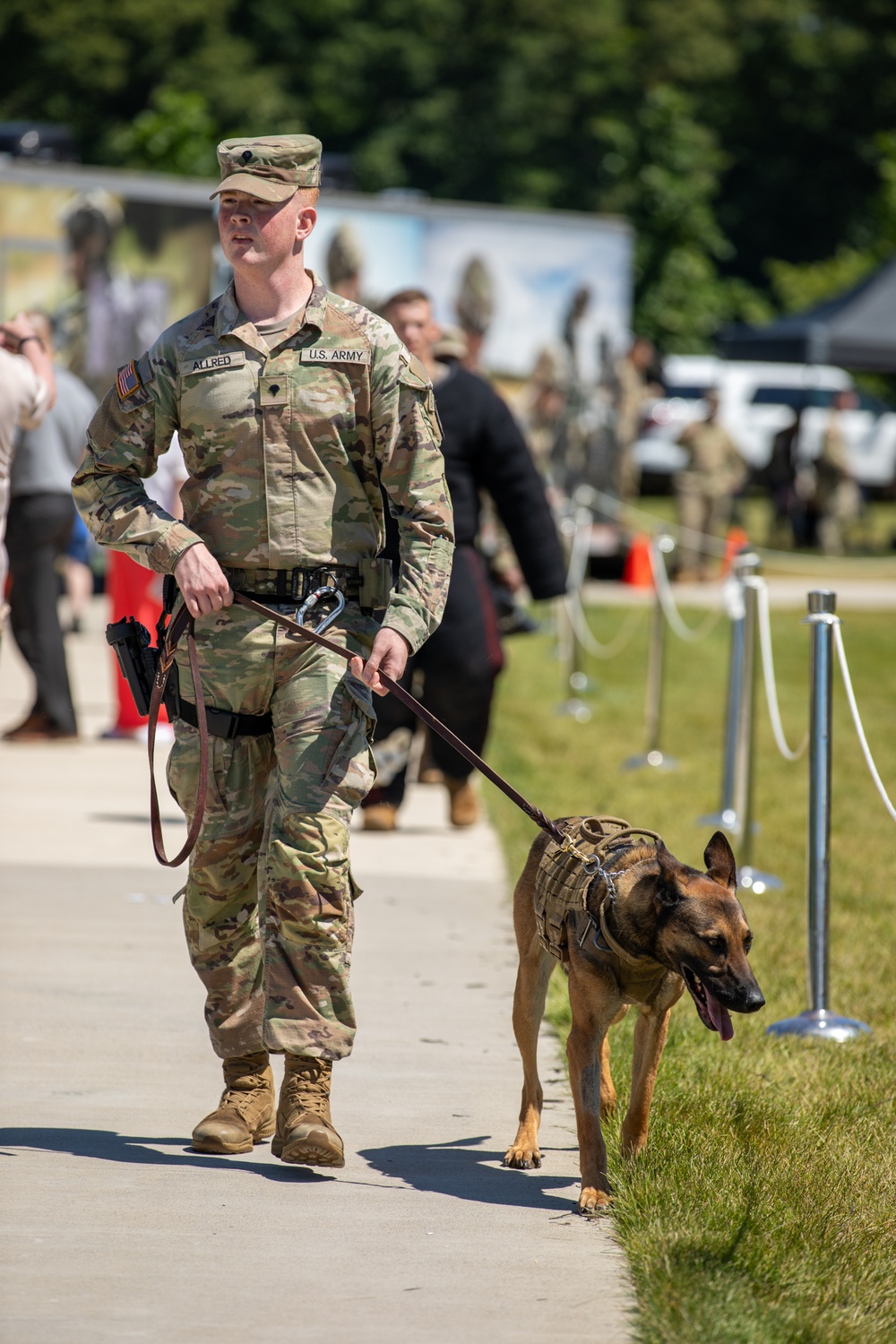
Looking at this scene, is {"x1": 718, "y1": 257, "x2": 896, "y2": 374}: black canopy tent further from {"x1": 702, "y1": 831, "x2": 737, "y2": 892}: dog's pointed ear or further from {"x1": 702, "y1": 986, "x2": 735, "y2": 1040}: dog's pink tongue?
{"x1": 702, "y1": 986, "x2": 735, "y2": 1040}: dog's pink tongue

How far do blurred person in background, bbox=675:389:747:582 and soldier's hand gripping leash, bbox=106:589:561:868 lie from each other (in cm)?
1790

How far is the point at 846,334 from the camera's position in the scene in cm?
2416

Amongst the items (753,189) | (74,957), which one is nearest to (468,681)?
(74,957)

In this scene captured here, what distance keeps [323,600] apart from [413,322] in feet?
10.3

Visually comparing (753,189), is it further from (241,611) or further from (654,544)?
(241,611)

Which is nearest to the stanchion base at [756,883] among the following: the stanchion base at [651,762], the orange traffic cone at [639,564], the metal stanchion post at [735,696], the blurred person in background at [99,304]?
the metal stanchion post at [735,696]

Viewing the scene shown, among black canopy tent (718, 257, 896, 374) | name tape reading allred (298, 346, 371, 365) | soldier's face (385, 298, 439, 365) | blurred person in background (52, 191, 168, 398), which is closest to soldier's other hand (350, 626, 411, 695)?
name tape reading allred (298, 346, 371, 365)

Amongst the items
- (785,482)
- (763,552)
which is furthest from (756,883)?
(785,482)

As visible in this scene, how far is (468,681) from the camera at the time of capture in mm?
7883

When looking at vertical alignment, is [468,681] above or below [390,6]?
below

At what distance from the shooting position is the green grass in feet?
11.3

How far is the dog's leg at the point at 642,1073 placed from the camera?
159 inches

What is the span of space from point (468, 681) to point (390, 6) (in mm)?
50737

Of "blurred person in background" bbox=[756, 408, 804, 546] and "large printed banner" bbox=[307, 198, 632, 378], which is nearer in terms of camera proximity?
"large printed banner" bbox=[307, 198, 632, 378]
